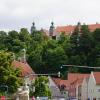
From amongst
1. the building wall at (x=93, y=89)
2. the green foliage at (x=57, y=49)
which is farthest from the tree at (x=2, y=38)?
the building wall at (x=93, y=89)

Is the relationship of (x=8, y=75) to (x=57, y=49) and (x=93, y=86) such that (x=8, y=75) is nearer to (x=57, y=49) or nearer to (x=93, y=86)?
(x=93, y=86)

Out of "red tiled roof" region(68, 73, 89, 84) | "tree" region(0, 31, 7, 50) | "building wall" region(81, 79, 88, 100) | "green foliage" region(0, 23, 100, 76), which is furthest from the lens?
"tree" region(0, 31, 7, 50)

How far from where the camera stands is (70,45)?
156875 mm

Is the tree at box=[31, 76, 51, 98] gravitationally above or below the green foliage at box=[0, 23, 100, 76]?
below

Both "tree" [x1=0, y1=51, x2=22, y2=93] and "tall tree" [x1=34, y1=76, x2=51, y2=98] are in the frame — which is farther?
"tall tree" [x1=34, y1=76, x2=51, y2=98]

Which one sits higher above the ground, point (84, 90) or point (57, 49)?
point (57, 49)

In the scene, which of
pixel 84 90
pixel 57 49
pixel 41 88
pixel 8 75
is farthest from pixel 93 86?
pixel 8 75

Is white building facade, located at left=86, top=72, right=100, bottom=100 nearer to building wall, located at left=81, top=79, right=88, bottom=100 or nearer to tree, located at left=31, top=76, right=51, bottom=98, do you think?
building wall, located at left=81, top=79, right=88, bottom=100

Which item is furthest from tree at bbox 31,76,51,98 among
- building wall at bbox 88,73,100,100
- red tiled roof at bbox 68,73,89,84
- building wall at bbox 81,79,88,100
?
red tiled roof at bbox 68,73,89,84

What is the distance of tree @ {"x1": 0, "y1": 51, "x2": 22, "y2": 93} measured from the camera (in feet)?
195

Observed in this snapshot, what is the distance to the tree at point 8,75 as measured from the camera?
59.3 metres

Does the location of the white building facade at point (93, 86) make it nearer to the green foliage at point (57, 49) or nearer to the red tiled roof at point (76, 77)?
the red tiled roof at point (76, 77)

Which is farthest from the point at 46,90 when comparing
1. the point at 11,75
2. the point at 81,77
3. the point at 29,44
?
the point at 29,44

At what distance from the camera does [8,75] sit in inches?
2368
